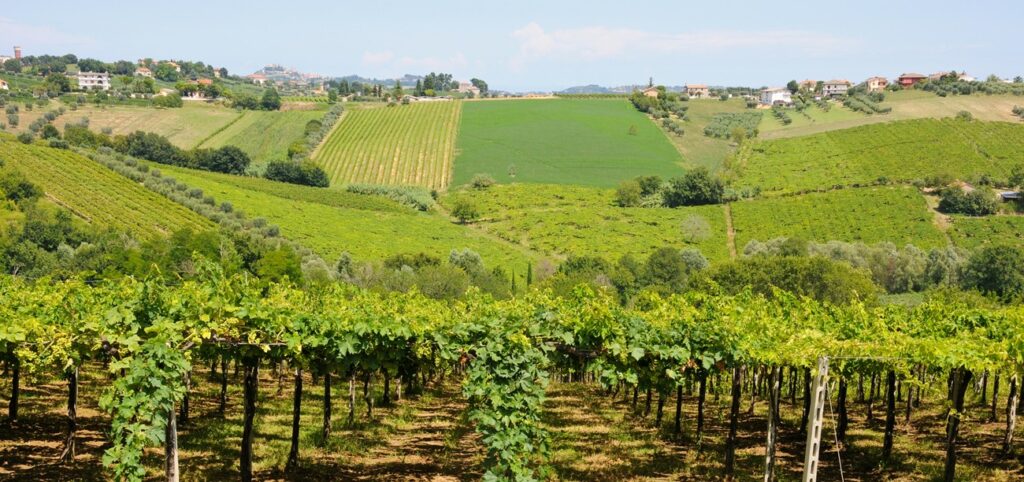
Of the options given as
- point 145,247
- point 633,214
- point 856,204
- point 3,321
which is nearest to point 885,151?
point 856,204

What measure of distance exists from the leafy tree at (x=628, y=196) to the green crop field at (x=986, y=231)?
4012 centimetres

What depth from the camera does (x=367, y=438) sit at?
23062mm

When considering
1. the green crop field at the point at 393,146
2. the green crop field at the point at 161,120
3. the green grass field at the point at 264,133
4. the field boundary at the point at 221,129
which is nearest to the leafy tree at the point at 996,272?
the green crop field at the point at 393,146

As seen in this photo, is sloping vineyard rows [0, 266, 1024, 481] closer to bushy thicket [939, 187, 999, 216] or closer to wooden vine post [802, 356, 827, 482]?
wooden vine post [802, 356, 827, 482]

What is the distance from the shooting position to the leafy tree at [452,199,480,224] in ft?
344

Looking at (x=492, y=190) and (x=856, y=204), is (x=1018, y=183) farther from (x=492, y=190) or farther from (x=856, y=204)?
(x=492, y=190)

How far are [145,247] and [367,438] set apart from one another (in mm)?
49312

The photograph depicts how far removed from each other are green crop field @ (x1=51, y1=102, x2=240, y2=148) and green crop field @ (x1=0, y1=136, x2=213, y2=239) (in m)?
43.6

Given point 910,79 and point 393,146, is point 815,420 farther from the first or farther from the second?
point 910,79

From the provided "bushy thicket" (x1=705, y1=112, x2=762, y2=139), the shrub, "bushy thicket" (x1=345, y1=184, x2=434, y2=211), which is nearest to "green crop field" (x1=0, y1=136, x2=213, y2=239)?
"bushy thicket" (x1=345, y1=184, x2=434, y2=211)

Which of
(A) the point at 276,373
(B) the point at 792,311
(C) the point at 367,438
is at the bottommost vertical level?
(A) the point at 276,373

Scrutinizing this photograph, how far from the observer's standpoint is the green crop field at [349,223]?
283 ft

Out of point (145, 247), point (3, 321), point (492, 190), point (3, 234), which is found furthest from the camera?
point (492, 190)

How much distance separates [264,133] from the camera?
490ft
